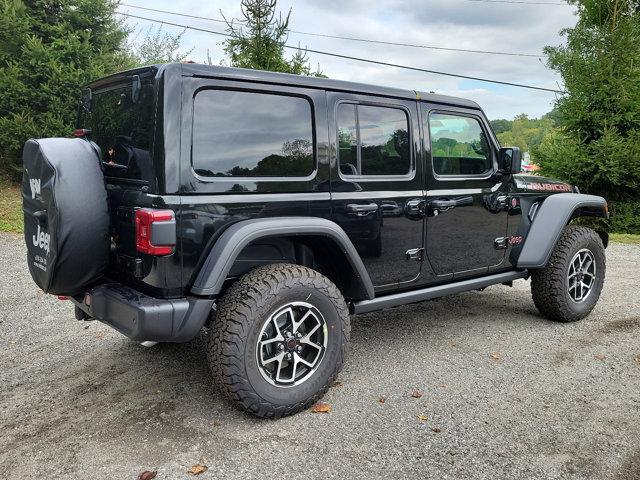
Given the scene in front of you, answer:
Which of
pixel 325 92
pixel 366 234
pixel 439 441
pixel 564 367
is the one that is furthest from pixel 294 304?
pixel 564 367

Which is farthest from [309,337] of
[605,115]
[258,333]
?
[605,115]

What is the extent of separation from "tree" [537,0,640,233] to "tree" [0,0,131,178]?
10.2 meters

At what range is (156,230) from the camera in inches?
101

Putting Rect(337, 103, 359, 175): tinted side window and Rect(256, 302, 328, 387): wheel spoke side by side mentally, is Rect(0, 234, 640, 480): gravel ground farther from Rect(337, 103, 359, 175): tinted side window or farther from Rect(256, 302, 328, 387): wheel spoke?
Rect(337, 103, 359, 175): tinted side window

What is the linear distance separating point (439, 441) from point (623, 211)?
34.9 feet

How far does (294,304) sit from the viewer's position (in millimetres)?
2947

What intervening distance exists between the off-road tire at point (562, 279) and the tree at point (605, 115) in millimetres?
7287

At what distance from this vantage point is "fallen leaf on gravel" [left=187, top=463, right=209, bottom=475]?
8.00 ft

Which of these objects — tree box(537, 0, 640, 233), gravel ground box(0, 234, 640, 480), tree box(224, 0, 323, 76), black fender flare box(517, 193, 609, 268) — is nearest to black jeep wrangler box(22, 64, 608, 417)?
gravel ground box(0, 234, 640, 480)

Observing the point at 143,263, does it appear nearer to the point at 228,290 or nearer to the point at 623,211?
the point at 228,290

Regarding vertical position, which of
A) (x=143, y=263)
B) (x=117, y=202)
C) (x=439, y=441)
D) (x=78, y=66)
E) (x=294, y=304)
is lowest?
(x=439, y=441)

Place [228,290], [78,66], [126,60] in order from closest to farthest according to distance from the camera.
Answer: [228,290] < [78,66] < [126,60]

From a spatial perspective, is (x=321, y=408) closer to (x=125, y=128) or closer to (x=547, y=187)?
(x=125, y=128)

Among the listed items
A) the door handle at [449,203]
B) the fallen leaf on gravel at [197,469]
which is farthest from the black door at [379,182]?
the fallen leaf on gravel at [197,469]
